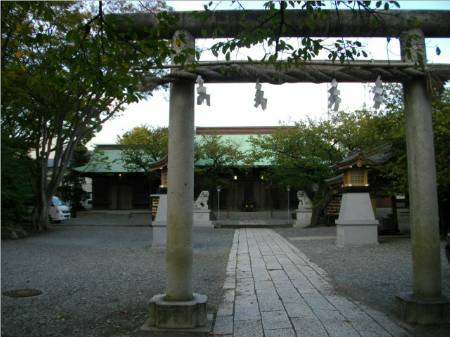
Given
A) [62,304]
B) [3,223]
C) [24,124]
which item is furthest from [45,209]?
[62,304]

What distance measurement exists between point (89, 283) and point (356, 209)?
371 inches

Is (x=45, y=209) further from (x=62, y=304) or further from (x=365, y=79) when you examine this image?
(x=365, y=79)

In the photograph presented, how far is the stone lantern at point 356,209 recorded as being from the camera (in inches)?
571

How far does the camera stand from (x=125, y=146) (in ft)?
112

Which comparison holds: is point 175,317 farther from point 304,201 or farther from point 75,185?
point 75,185

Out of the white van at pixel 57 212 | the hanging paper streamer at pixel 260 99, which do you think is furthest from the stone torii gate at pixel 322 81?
the white van at pixel 57 212

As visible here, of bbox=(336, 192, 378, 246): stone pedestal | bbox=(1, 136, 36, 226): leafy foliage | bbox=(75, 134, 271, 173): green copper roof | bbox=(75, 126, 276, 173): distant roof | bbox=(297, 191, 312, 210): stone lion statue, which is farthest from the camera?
bbox=(75, 126, 276, 173): distant roof

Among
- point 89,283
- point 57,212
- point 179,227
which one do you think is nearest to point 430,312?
point 179,227

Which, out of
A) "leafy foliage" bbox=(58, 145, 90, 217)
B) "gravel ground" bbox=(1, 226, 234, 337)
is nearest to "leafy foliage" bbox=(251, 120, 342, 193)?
"gravel ground" bbox=(1, 226, 234, 337)

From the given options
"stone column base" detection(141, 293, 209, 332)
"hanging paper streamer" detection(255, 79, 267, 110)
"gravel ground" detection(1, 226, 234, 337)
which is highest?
"hanging paper streamer" detection(255, 79, 267, 110)

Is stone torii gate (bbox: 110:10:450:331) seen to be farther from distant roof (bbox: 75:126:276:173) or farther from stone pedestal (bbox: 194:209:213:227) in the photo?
distant roof (bbox: 75:126:276:173)

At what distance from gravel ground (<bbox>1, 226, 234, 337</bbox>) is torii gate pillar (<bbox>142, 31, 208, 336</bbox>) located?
603 mm

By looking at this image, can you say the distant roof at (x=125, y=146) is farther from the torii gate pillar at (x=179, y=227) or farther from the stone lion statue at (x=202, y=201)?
the torii gate pillar at (x=179, y=227)

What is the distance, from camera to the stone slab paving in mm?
5082
